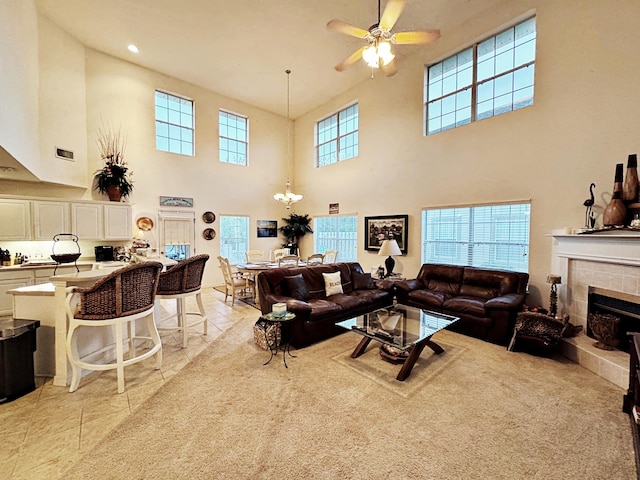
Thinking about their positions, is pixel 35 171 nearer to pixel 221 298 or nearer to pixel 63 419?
pixel 221 298

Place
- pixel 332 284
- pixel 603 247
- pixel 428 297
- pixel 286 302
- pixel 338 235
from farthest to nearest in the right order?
1. pixel 338 235
2. pixel 332 284
3. pixel 428 297
4. pixel 286 302
5. pixel 603 247

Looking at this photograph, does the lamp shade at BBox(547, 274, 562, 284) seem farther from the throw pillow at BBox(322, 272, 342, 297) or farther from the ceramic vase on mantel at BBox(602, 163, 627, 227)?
the throw pillow at BBox(322, 272, 342, 297)

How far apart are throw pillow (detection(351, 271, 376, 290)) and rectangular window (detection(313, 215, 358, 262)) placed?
2132 millimetres

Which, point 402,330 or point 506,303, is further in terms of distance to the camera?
point 506,303

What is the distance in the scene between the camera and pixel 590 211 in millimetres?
3609

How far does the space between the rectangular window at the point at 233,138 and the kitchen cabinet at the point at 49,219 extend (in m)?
3.78

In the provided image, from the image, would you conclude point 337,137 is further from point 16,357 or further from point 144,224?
point 16,357

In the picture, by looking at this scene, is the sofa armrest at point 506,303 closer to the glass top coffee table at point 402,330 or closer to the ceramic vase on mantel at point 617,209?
the glass top coffee table at point 402,330

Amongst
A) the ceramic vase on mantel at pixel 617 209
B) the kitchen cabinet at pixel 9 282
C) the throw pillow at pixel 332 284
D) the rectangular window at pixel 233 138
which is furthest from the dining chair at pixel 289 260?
the ceramic vase on mantel at pixel 617 209

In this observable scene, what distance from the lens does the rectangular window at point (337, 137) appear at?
24.2 feet

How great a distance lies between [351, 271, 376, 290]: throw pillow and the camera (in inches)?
194

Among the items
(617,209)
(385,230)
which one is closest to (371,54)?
(617,209)

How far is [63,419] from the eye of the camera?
2123mm

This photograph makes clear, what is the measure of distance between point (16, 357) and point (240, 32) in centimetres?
587
